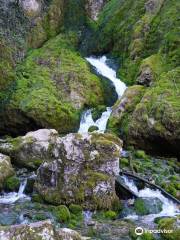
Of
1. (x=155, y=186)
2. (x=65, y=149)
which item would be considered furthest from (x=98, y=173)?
(x=155, y=186)

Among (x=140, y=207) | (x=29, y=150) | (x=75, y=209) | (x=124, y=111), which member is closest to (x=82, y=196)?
(x=75, y=209)

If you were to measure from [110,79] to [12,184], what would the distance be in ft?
60.9

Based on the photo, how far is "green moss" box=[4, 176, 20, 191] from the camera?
2092 centimetres

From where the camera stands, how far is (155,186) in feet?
69.9

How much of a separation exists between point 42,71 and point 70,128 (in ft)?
24.4

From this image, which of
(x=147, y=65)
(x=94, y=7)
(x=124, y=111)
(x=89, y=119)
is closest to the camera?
(x=124, y=111)

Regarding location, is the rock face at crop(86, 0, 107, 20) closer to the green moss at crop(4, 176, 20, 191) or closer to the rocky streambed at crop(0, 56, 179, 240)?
the rocky streambed at crop(0, 56, 179, 240)

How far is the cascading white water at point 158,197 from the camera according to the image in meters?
18.8

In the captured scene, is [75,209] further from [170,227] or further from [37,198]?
[170,227]

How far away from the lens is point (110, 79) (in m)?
37.5

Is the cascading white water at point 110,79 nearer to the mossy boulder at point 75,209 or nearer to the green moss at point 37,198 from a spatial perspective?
the green moss at point 37,198

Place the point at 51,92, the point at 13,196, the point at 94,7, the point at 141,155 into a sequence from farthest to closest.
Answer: the point at 94,7 < the point at 51,92 < the point at 141,155 < the point at 13,196

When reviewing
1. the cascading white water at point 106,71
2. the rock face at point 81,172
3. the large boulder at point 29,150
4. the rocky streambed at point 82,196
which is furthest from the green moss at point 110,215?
the cascading white water at point 106,71

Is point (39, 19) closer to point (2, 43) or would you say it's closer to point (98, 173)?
point (2, 43)
